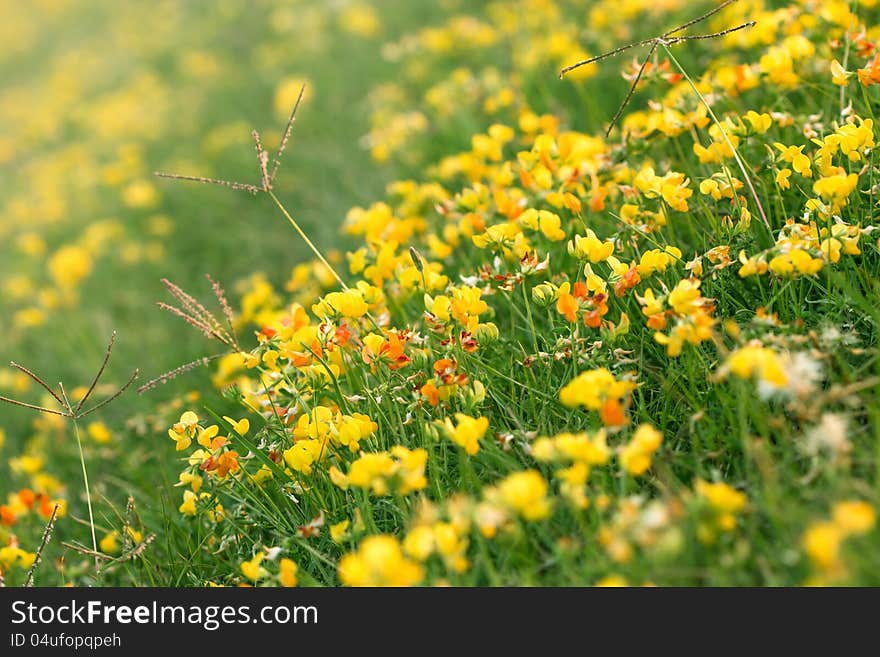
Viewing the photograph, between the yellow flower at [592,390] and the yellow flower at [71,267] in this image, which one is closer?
the yellow flower at [592,390]

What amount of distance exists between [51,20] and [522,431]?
12135 millimetres

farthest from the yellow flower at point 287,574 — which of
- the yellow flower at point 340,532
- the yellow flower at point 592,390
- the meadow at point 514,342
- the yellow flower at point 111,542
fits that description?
the yellow flower at point 111,542

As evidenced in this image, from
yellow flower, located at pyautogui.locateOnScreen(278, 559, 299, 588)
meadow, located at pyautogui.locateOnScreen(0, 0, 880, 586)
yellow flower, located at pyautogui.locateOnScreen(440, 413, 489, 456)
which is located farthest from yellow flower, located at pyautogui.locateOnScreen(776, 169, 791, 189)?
yellow flower, located at pyautogui.locateOnScreen(278, 559, 299, 588)

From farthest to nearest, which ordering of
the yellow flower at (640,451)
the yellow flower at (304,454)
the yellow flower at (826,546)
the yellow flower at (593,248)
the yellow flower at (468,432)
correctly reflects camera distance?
the yellow flower at (593,248), the yellow flower at (304,454), the yellow flower at (468,432), the yellow flower at (640,451), the yellow flower at (826,546)

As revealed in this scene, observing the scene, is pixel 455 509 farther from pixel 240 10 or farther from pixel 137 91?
pixel 240 10

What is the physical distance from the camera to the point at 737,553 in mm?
1478

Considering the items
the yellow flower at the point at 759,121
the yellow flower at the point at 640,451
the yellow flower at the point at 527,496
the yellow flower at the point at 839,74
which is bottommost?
the yellow flower at the point at 527,496

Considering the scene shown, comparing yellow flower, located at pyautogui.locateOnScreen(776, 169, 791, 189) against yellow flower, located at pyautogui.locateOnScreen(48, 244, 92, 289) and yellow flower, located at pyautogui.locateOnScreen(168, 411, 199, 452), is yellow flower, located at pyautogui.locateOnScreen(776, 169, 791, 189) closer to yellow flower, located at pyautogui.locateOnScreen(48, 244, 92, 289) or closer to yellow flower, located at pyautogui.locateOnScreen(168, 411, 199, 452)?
yellow flower, located at pyautogui.locateOnScreen(168, 411, 199, 452)

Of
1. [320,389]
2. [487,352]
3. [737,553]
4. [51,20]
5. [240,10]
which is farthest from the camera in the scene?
[51,20]

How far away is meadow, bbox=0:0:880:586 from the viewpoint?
1.60 m

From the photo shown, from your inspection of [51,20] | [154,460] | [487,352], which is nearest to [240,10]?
[51,20]

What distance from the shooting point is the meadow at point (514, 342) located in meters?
1.60

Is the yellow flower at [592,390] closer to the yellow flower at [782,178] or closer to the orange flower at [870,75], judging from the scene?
the yellow flower at [782,178]

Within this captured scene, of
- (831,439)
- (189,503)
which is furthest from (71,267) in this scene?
(831,439)
